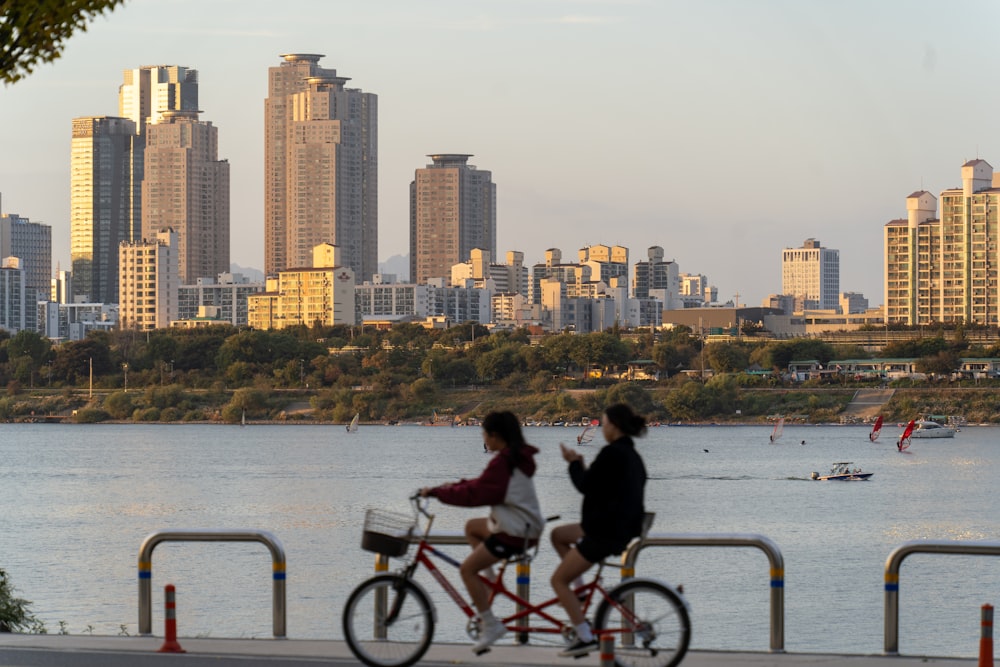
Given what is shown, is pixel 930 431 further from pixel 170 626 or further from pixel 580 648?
pixel 580 648

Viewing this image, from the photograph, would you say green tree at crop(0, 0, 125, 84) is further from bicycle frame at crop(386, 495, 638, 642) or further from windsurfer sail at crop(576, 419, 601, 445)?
windsurfer sail at crop(576, 419, 601, 445)

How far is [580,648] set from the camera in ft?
36.6

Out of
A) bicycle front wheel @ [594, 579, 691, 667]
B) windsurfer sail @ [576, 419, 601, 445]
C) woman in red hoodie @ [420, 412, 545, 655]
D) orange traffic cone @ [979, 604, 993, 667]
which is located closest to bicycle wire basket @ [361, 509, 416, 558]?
woman in red hoodie @ [420, 412, 545, 655]

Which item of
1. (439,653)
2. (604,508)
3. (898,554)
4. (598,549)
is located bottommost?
(439,653)

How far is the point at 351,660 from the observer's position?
472 inches

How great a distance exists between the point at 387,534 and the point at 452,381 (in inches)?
5708

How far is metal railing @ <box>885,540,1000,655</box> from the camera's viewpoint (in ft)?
40.1

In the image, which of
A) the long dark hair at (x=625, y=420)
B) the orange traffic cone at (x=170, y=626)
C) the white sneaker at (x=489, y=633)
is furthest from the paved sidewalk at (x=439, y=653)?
the long dark hair at (x=625, y=420)

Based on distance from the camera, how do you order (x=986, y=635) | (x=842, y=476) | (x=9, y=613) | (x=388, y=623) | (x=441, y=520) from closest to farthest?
1. (x=986, y=635)
2. (x=388, y=623)
3. (x=9, y=613)
4. (x=441, y=520)
5. (x=842, y=476)

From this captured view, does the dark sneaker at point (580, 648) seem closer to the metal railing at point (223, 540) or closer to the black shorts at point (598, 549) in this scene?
the black shorts at point (598, 549)

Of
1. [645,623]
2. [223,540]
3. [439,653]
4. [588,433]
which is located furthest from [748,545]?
[588,433]

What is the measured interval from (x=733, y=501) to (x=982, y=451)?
4598cm

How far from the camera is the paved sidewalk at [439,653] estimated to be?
11.9 m

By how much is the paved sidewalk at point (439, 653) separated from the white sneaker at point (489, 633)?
45cm
